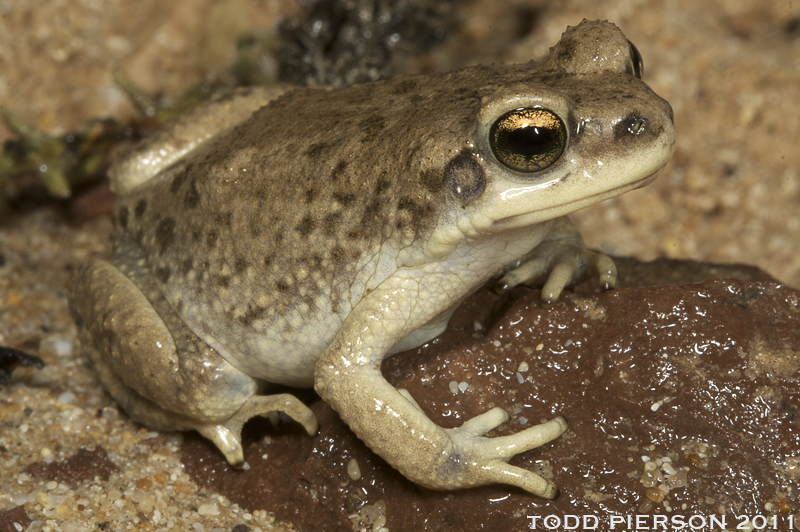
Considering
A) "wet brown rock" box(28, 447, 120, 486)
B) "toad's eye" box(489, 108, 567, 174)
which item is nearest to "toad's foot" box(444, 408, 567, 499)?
"toad's eye" box(489, 108, 567, 174)

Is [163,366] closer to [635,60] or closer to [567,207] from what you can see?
[567,207]

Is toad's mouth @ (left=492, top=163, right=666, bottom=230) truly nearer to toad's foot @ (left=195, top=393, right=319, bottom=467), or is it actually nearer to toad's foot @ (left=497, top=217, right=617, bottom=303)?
toad's foot @ (left=497, top=217, right=617, bottom=303)

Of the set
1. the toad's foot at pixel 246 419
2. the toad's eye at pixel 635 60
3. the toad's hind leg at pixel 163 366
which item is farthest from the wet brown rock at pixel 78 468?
the toad's eye at pixel 635 60

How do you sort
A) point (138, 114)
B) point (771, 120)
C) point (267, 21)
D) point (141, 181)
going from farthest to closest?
point (267, 21) < point (138, 114) < point (771, 120) < point (141, 181)

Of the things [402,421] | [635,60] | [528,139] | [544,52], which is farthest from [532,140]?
[544,52]

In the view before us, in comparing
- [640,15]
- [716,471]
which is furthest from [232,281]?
[640,15]

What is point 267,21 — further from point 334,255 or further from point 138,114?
point 334,255
